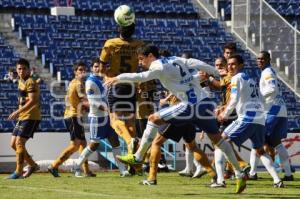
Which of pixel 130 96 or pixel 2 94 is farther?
A: pixel 2 94

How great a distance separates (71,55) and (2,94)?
11.3 feet

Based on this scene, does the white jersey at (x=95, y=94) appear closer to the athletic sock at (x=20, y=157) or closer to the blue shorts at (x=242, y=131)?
the athletic sock at (x=20, y=157)

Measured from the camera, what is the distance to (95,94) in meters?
17.8

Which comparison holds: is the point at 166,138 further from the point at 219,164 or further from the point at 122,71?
the point at 122,71

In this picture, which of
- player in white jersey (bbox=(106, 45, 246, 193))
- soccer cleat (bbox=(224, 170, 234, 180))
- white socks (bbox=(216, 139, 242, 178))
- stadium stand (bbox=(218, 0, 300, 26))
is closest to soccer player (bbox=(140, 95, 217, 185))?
player in white jersey (bbox=(106, 45, 246, 193))

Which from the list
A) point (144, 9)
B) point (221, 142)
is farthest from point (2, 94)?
point (221, 142)

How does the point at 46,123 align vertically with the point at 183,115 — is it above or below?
below

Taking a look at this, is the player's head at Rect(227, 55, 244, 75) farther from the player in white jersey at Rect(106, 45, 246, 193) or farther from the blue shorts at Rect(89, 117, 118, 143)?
the blue shorts at Rect(89, 117, 118, 143)

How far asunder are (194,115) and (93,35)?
1812 centimetres

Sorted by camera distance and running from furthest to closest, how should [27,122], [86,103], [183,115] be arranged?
[86,103]
[27,122]
[183,115]

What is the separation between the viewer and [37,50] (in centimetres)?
2953

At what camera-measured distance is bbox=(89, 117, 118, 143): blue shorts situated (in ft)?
57.7

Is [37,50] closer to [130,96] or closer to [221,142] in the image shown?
[130,96]

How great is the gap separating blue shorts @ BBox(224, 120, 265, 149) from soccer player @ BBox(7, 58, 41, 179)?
3832mm
